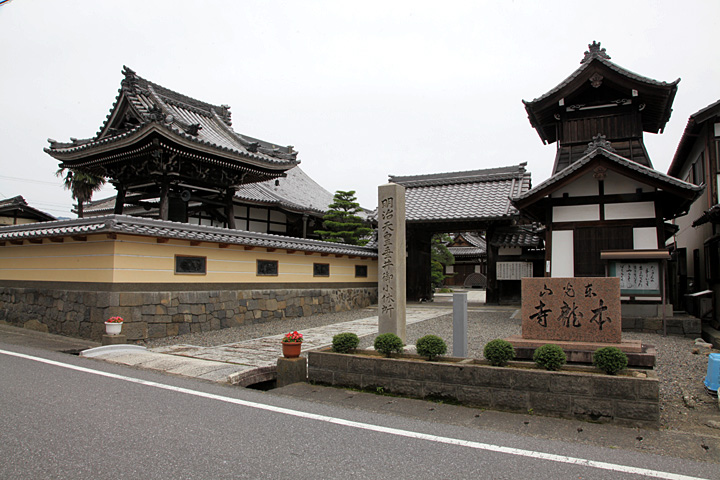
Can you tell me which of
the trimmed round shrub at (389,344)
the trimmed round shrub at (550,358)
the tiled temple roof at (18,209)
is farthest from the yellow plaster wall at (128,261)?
the tiled temple roof at (18,209)

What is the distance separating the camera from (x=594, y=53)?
15.4 m

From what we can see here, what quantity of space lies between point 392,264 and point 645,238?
8557 millimetres

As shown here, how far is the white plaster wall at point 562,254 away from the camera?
13.9 m

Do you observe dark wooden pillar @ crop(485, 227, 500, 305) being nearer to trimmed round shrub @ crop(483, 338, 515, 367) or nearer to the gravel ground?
the gravel ground

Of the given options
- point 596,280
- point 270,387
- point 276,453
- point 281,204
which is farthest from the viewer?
point 281,204

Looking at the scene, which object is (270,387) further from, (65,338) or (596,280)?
(65,338)

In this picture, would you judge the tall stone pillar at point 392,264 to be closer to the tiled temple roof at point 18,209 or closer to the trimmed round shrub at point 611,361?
the trimmed round shrub at point 611,361

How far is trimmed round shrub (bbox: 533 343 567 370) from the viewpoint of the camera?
218 inches

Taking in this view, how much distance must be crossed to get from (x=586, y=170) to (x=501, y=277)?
302 inches

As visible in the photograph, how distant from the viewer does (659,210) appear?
1291 cm

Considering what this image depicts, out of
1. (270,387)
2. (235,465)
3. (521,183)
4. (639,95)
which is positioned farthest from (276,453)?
(521,183)

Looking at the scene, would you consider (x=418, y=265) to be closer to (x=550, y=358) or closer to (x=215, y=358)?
(x=215, y=358)

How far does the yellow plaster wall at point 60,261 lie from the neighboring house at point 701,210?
1432 centimetres

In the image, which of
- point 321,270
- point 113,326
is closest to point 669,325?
point 321,270
